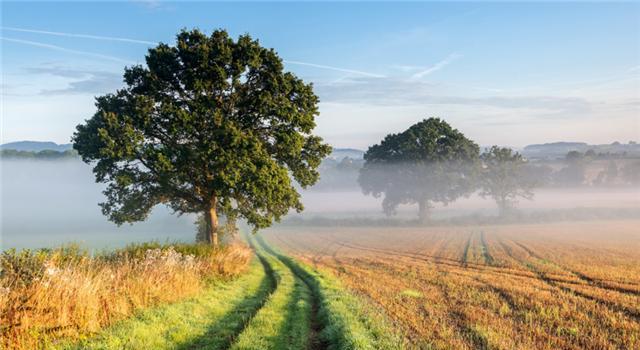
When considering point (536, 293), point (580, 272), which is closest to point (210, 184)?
point (536, 293)

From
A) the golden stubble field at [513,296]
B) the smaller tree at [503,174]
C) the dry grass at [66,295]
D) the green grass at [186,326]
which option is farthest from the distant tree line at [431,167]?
the dry grass at [66,295]

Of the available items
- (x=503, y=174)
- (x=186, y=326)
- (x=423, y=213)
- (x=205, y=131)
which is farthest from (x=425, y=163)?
(x=186, y=326)

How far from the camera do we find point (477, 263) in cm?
3791

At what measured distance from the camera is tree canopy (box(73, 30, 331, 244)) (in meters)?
29.6

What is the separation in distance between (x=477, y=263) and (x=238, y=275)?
72.2 feet

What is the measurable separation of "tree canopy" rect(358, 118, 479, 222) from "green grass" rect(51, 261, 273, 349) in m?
65.8

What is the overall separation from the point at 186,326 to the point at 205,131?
1967cm

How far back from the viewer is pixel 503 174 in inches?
3836

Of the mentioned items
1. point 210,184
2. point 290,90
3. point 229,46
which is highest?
point 229,46

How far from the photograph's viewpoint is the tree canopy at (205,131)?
1164 inches

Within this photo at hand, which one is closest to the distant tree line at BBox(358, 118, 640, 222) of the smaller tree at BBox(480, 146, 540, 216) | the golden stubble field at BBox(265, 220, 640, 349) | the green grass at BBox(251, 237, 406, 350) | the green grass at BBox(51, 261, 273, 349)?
the smaller tree at BBox(480, 146, 540, 216)

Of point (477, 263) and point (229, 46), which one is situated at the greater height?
point (229, 46)

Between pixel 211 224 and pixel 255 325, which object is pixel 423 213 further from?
pixel 255 325

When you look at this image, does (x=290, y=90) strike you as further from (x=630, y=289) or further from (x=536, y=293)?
(x=630, y=289)
